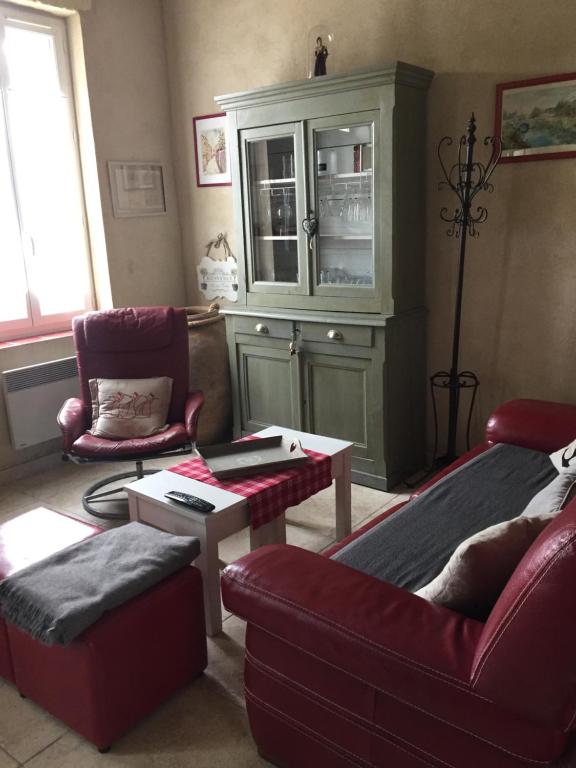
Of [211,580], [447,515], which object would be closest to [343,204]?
[447,515]

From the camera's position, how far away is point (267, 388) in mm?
3779

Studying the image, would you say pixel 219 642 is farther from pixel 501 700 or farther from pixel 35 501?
pixel 35 501

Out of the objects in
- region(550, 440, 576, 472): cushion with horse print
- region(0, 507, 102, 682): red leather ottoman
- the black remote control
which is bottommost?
region(0, 507, 102, 682): red leather ottoman

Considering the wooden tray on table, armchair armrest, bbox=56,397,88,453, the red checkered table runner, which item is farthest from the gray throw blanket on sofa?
armchair armrest, bbox=56,397,88,453

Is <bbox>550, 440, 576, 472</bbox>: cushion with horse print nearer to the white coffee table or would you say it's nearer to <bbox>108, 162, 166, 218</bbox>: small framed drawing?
the white coffee table

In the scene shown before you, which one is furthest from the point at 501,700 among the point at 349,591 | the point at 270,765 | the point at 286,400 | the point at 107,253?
the point at 107,253

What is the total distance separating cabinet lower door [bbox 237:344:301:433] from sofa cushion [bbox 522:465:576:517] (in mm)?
1789

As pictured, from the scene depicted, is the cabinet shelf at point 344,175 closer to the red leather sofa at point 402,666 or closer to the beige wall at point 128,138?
the beige wall at point 128,138

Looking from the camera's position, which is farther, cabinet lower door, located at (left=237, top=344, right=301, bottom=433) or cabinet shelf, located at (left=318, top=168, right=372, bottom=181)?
cabinet lower door, located at (left=237, top=344, right=301, bottom=433)

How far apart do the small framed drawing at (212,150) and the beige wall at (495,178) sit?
0.48 metres

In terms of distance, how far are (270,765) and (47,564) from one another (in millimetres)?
827

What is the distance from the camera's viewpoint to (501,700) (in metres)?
1.19

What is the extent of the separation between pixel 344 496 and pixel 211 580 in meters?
0.79

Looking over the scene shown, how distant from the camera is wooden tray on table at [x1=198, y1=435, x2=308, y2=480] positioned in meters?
2.43
